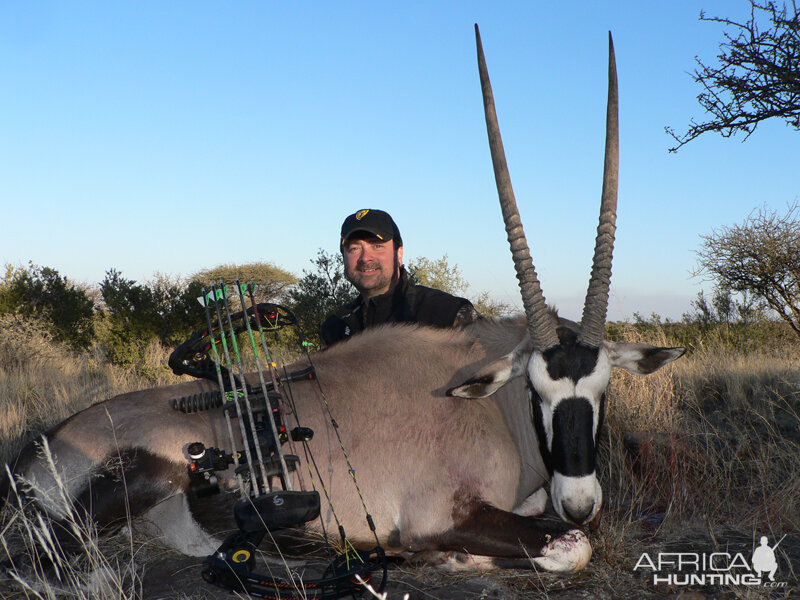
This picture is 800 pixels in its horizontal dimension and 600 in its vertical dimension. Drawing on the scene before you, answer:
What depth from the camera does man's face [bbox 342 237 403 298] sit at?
5.62 meters

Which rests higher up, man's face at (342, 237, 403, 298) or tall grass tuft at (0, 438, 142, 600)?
man's face at (342, 237, 403, 298)

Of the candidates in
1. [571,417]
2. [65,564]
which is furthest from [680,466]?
[65,564]

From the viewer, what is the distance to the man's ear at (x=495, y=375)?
11.8 feet

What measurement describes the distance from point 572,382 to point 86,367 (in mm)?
10801

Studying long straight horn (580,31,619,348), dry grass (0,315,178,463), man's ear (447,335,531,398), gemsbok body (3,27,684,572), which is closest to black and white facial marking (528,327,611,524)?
gemsbok body (3,27,684,572)

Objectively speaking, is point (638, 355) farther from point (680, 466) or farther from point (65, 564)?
point (65, 564)

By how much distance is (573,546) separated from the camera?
3.27 meters

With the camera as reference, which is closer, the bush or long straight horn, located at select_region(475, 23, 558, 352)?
long straight horn, located at select_region(475, 23, 558, 352)

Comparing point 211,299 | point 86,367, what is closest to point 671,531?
point 211,299

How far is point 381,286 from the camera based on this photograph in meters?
5.73

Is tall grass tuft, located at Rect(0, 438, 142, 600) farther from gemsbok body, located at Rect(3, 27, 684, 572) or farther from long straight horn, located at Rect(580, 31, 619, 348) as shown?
long straight horn, located at Rect(580, 31, 619, 348)

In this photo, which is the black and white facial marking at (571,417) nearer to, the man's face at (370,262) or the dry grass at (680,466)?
the dry grass at (680,466)

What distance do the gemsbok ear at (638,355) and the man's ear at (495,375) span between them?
0.47 metres

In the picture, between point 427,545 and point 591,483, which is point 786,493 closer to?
point 591,483
